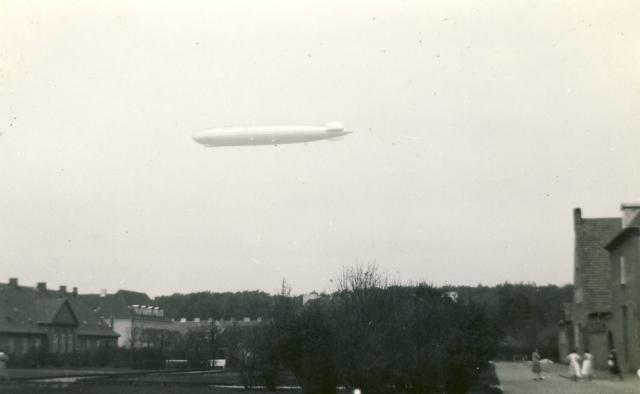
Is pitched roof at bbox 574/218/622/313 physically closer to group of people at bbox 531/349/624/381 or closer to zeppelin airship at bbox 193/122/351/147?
group of people at bbox 531/349/624/381

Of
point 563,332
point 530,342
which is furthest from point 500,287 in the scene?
point 563,332

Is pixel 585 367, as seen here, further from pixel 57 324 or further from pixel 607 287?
pixel 57 324

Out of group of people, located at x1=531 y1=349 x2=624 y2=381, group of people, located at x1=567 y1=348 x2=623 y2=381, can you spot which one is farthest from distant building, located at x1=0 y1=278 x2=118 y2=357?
group of people, located at x1=567 y1=348 x2=623 y2=381

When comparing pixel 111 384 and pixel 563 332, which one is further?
pixel 563 332

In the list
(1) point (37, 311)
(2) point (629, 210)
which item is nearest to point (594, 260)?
(2) point (629, 210)

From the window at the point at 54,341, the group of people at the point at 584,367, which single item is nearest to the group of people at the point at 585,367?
the group of people at the point at 584,367

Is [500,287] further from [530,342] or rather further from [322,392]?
[322,392]
